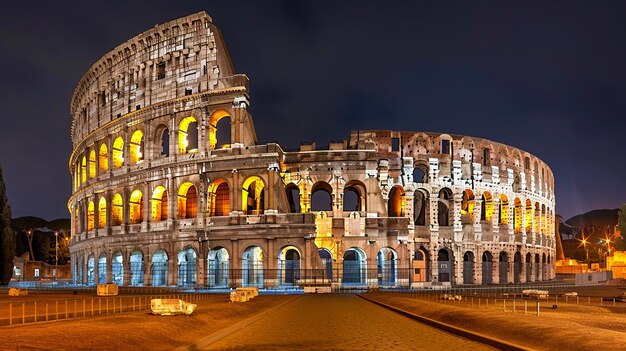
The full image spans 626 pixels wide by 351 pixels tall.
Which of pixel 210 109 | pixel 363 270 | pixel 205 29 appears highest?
pixel 205 29

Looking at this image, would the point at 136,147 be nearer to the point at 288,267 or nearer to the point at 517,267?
the point at 288,267

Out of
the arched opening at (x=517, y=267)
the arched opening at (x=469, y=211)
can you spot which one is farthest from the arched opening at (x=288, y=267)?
the arched opening at (x=517, y=267)

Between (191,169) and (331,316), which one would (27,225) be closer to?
(191,169)

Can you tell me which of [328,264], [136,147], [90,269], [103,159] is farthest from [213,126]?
[90,269]

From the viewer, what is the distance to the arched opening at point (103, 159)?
173 ft

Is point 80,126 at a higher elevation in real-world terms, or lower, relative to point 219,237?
higher

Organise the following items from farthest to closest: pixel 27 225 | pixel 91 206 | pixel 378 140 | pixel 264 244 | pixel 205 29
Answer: pixel 27 225 < pixel 91 206 < pixel 378 140 < pixel 205 29 < pixel 264 244

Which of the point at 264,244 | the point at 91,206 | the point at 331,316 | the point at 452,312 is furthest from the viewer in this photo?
the point at 91,206

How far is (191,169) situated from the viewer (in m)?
45.0

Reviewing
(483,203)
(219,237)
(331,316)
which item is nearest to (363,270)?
(219,237)

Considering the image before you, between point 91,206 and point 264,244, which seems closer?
point 264,244

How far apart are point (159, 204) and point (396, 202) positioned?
1969 centimetres

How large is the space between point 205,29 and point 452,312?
33.1m

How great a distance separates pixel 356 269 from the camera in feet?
156
